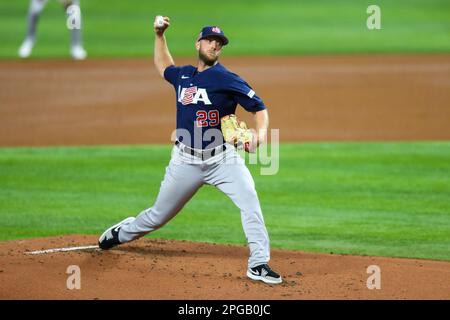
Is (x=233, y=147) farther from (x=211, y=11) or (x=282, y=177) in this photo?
(x=211, y=11)

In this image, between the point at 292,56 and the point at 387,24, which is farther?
the point at 387,24

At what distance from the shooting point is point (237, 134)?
673 cm

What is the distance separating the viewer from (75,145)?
12.9 meters

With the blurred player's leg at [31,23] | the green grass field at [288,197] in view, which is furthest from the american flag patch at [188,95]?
the blurred player's leg at [31,23]

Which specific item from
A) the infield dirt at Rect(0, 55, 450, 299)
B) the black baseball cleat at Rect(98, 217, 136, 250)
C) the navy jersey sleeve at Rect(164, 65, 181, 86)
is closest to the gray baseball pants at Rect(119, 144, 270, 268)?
the black baseball cleat at Rect(98, 217, 136, 250)

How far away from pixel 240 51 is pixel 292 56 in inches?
49.2

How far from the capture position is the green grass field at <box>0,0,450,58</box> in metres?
20.4

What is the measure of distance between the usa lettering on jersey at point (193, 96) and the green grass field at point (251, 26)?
1271 centimetres

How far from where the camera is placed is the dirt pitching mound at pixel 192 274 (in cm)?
655

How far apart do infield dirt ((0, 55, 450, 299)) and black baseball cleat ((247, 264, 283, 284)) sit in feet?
0.26

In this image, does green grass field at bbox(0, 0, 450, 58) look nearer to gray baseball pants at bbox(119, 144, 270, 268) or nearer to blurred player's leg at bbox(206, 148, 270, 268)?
gray baseball pants at bbox(119, 144, 270, 268)

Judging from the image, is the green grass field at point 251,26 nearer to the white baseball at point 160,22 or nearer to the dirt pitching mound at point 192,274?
the dirt pitching mound at point 192,274

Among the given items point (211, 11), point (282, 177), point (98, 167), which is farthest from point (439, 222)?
point (211, 11)

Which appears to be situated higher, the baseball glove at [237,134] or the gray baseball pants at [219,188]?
the baseball glove at [237,134]
